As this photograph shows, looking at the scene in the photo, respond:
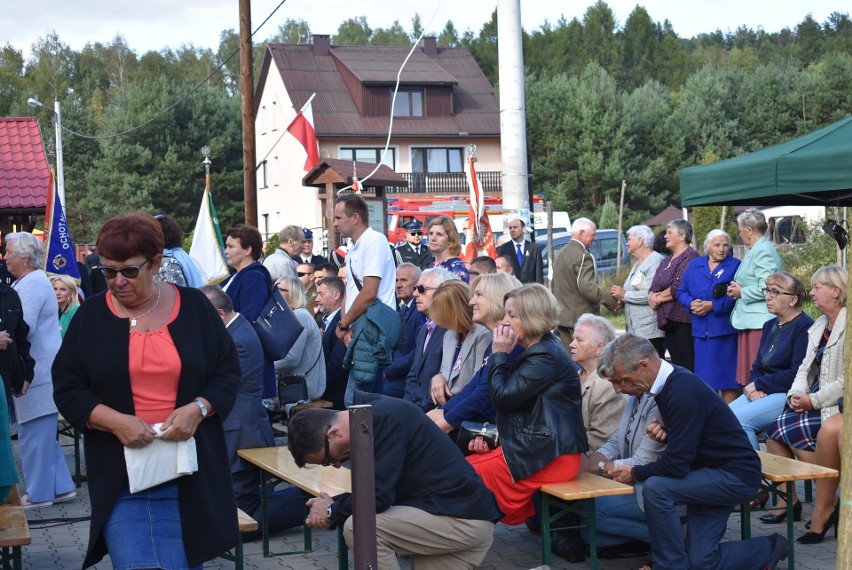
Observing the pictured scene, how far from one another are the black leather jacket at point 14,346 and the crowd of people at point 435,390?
0.05 feet

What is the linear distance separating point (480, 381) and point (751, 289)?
3.62 metres

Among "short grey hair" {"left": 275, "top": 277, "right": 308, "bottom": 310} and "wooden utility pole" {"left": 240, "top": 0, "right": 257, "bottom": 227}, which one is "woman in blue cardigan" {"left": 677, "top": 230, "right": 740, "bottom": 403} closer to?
"short grey hair" {"left": 275, "top": 277, "right": 308, "bottom": 310}

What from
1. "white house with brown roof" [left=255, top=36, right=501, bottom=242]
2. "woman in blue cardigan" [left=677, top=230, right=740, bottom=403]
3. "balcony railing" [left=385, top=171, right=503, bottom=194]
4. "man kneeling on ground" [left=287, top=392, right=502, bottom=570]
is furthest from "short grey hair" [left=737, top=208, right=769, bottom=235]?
"balcony railing" [left=385, top=171, right=503, bottom=194]

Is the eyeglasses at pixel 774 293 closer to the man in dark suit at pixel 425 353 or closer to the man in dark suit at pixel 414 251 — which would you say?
the man in dark suit at pixel 425 353

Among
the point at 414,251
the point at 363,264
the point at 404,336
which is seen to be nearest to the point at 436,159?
the point at 414,251

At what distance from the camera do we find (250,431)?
282 inches

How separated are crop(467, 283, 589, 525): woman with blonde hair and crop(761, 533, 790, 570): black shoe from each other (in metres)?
1.06

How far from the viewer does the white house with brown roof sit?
1912 inches

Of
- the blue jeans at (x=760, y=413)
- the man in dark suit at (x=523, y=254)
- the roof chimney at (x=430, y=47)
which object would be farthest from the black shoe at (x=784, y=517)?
the roof chimney at (x=430, y=47)

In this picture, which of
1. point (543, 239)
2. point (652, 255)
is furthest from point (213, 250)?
point (543, 239)

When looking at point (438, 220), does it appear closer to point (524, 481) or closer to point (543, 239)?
point (524, 481)

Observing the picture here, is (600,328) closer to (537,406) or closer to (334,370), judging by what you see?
(537,406)

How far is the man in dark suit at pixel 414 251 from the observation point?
13.1m

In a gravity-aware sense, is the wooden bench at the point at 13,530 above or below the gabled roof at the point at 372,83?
below
